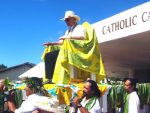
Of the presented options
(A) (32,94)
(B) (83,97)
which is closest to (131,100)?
(B) (83,97)

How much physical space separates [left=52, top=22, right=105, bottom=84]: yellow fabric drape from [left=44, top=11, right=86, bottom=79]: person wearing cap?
0.45 feet

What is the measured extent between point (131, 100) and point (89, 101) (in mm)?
944

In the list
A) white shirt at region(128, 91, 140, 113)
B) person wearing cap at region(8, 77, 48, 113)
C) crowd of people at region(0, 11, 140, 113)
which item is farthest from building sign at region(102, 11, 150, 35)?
person wearing cap at region(8, 77, 48, 113)

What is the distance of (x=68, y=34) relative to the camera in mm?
6805

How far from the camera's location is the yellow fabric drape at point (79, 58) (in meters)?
6.37

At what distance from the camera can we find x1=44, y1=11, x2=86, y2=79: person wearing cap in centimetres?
656

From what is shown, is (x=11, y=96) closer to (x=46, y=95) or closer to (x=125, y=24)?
(x=46, y=95)

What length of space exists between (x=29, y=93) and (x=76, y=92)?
1.16m

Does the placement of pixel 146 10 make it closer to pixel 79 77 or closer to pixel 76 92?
pixel 79 77

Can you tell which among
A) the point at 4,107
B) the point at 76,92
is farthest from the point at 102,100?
the point at 4,107

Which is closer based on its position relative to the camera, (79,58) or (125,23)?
(79,58)

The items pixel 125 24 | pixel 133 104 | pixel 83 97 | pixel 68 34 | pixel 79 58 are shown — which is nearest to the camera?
pixel 83 97

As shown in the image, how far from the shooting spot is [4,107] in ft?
20.0

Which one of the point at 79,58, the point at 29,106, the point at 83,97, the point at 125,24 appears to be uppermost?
the point at 125,24
